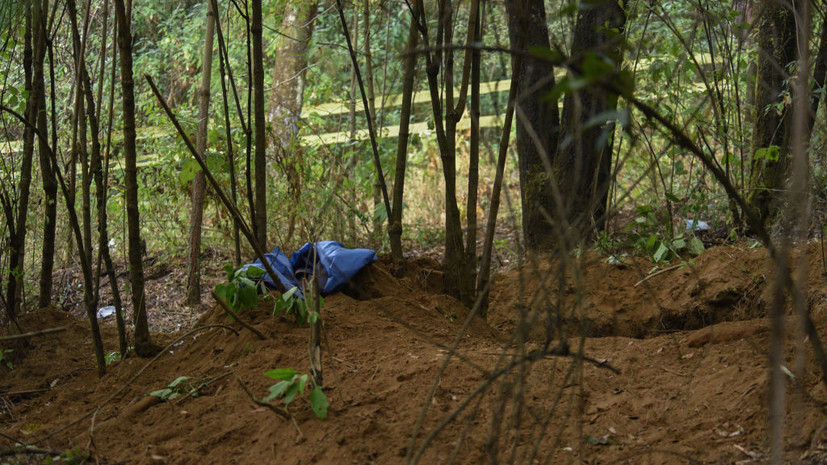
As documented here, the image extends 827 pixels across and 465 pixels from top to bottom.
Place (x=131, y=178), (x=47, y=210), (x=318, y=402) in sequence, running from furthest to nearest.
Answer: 1. (x=47, y=210)
2. (x=131, y=178)
3. (x=318, y=402)

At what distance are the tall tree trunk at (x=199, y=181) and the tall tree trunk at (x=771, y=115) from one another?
3.73 m

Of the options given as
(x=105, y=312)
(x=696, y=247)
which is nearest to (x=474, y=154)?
A: (x=696, y=247)

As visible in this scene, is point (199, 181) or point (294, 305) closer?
point (294, 305)

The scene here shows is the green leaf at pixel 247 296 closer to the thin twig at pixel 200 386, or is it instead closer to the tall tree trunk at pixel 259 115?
the thin twig at pixel 200 386

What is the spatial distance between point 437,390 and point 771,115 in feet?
11.3

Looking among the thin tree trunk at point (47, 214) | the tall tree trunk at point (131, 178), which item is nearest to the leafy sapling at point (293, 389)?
the tall tree trunk at point (131, 178)

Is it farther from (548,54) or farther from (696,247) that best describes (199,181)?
(548,54)

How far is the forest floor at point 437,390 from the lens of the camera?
2131 mm

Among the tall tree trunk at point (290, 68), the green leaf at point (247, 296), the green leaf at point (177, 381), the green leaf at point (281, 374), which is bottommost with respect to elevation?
A: the green leaf at point (177, 381)

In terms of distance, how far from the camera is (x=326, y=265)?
3779 mm

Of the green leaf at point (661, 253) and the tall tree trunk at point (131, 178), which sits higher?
the tall tree trunk at point (131, 178)

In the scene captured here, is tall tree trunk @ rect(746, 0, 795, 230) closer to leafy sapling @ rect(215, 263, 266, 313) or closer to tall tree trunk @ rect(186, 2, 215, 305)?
leafy sapling @ rect(215, 263, 266, 313)

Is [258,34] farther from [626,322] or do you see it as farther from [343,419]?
[626,322]

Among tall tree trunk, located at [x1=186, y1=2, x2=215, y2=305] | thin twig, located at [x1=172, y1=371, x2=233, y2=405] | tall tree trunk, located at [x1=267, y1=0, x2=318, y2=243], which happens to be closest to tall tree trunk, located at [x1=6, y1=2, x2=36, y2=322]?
tall tree trunk, located at [x1=186, y1=2, x2=215, y2=305]
